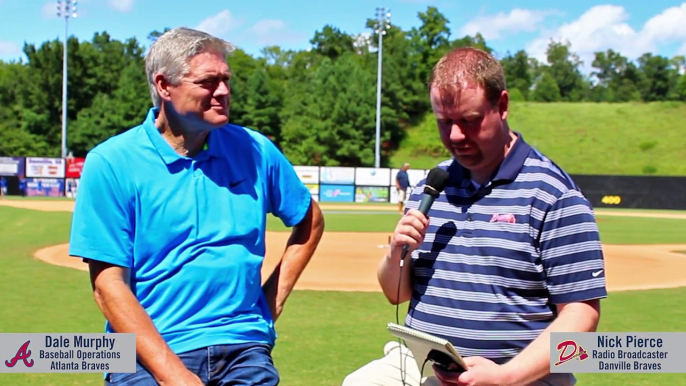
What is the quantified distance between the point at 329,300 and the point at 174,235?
7.91m

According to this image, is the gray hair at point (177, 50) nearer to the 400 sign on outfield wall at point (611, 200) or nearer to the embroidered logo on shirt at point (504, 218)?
the embroidered logo on shirt at point (504, 218)

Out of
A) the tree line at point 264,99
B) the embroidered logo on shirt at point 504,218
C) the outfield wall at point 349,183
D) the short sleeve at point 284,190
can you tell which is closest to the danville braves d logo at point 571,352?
the embroidered logo on shirt at point 504,218

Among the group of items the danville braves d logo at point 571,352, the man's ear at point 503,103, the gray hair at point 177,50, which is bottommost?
the danville braves d logo at point 571,352

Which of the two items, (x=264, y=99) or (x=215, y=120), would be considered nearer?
(x=215, y=120)

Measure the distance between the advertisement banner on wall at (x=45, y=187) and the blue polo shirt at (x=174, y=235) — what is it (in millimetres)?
40387

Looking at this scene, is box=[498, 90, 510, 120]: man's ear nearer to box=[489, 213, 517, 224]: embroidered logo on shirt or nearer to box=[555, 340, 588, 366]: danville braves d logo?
box=[489, 213, 517, 224]: embroidered logo on shirt

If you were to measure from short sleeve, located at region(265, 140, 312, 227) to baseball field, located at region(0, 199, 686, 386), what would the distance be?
3.28m

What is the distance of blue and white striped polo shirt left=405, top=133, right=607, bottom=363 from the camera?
2799mm

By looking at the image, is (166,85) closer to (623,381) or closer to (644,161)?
(623,381)

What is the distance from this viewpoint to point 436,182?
3121 millimetres

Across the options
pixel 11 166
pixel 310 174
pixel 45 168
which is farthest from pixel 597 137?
pixel 11 166

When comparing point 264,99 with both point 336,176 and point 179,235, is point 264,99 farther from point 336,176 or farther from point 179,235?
point 179,235

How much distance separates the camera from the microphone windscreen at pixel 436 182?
3.09m

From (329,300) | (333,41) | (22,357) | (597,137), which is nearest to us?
(22,357)
